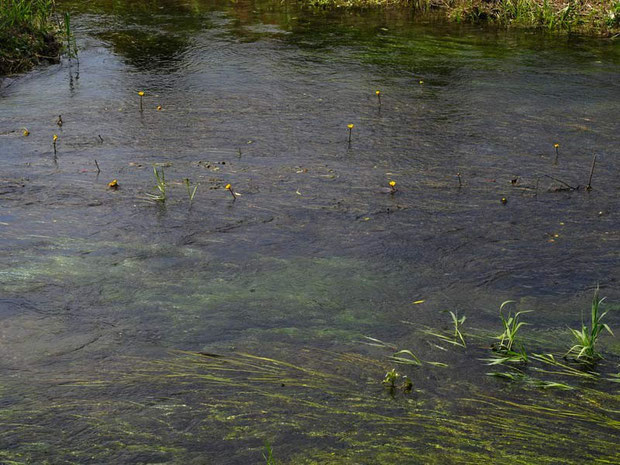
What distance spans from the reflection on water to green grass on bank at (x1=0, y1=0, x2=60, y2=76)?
0.24 meters

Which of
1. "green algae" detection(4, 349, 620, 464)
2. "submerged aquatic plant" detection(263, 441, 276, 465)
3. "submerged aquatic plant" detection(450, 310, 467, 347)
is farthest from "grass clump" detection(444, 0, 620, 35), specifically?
"submerged aquatic plant" detection(263, 441, 276, 465)

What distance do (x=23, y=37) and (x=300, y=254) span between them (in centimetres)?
441

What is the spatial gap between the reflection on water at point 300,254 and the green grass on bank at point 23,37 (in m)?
0.24

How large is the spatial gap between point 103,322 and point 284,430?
36.8 inches

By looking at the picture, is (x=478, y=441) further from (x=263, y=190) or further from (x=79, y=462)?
(x=263, y=190)

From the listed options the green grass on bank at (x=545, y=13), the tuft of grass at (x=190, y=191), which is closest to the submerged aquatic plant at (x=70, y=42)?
the tuft of grass at (x=190, y=191)

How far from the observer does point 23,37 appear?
6.58m

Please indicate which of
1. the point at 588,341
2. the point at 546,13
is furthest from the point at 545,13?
the point at 588,341

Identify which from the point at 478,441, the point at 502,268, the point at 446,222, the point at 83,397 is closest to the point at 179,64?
the point at 446,222

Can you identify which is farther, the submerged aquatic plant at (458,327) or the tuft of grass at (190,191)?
the tuft of grass at (190,191)

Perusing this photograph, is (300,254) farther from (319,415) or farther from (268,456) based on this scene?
(268,456)

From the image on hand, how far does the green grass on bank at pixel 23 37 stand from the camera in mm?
6270

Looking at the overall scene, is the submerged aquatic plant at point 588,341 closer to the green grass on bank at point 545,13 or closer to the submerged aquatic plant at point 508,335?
the submerged aquatic plant at point 508,335

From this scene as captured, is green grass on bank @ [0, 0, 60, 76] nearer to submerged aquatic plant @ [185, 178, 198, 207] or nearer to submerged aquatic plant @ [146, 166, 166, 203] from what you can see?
submerged aquatic plant @ [146, 166, 166, 203]
